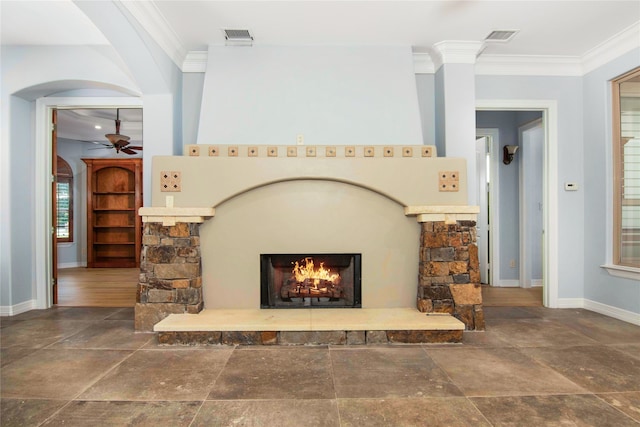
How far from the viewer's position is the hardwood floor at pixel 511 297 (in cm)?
399

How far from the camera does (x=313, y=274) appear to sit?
3.32 metres

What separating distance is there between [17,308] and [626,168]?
20.3 ft

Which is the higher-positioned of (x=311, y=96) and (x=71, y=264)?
(x=311, y=96)

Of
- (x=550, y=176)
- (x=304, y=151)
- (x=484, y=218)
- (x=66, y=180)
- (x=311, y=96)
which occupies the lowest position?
(x=484, y=218)

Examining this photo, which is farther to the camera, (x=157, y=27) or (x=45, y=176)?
(x=45, y=176)

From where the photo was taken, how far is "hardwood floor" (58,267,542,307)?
4078 mm

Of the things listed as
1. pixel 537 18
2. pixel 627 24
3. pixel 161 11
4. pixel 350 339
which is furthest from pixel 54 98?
pixel 627 24

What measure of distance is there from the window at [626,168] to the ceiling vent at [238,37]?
3.56 m

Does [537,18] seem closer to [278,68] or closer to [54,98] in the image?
[278,68]

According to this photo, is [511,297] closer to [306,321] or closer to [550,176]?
[550,176]

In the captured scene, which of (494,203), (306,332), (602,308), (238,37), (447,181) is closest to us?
(306,332)

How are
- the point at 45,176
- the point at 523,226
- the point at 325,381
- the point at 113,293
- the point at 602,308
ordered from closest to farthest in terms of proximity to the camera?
1. the point at 325,381
2. the point at 602,308
3. the point at 45,176
4. the point at 113,293
5. the point at 523,226

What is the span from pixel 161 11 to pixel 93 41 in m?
1.07

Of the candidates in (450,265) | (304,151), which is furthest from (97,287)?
(450,265)
